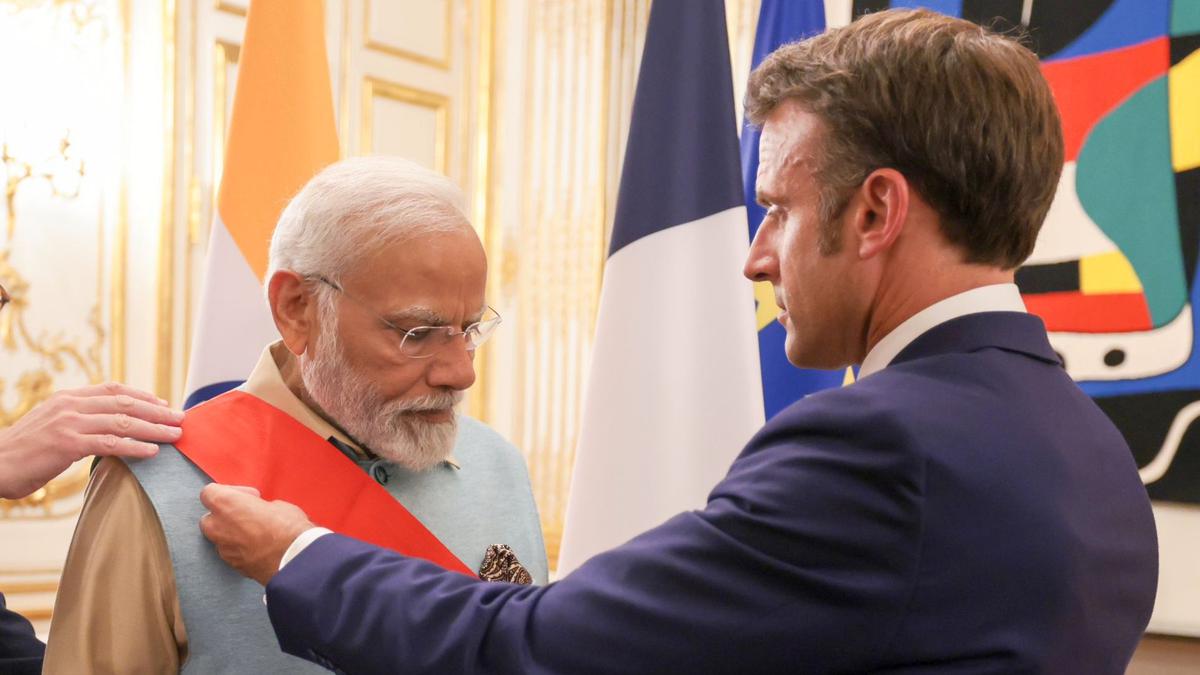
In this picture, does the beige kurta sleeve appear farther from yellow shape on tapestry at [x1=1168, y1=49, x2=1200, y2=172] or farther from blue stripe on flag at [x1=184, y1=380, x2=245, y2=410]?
yellow shape on tapestry at [x1=1168, y1=49, x2=1200, y2=172]

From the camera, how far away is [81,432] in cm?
156

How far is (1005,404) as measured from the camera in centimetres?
121

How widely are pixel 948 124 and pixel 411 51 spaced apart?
3.69 metres

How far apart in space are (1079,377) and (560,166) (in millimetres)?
2305

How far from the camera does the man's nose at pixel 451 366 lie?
5.54 ft

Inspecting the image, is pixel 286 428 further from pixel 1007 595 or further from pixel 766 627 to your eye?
pixel 1007 595

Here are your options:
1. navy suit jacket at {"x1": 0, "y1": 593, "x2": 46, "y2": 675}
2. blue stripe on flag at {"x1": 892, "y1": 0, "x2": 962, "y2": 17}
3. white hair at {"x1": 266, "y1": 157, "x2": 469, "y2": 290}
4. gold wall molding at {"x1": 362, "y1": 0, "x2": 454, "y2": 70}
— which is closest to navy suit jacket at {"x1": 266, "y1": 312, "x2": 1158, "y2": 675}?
white hair at {"x1": 266, "y1": 157, "x2": 469, "y2": 290}

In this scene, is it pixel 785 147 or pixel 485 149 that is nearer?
pixel 785 147

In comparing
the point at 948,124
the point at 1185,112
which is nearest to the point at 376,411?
the point at 948,124

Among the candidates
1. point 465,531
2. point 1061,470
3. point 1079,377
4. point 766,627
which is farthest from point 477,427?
point 1079,377

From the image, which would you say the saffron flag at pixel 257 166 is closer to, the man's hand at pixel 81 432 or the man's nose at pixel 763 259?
the man's hand at pixel 81 432

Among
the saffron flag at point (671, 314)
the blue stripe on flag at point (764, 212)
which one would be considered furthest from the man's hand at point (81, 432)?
the blue stripe on flag at point (764, 212)

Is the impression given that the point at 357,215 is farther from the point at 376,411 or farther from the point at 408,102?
the point at 408,102

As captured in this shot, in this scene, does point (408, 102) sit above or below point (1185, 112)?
above
